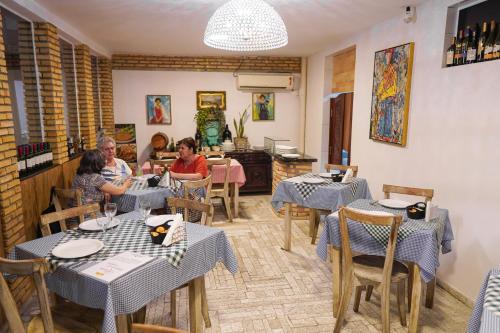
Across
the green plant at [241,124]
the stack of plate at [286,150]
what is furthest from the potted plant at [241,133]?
the stack of plate at [286,150]

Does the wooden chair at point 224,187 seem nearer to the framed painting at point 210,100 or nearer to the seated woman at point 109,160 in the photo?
the seated woman at point 109,160

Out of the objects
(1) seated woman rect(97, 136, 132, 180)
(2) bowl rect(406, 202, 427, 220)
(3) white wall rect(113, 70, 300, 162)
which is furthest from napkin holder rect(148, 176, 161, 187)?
(3) white wall rect(113, 70, 300, 162)

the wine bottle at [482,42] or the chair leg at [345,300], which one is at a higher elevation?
the wine bottle at [482,42]

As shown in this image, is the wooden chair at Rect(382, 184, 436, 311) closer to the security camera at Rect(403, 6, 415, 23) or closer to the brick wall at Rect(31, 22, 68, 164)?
the security camera at Rect(403, 6, 415, 23)

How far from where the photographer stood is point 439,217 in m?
2.72

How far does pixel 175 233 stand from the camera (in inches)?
85.5

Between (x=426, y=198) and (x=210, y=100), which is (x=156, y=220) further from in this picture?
(x=210, y=100)

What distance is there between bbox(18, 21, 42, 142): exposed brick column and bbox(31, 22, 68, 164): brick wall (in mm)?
69

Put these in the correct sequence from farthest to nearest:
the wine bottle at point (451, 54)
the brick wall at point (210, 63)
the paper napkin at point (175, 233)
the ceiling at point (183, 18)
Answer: the brick wall at point (210, 63), the ceiling at point (183, 18), the wine bottle at point (451, 54), the paper napkin at point (175, 233)

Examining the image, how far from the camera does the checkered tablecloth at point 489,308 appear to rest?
144 cm

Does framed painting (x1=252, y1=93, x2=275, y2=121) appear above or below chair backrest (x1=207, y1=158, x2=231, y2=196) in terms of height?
above

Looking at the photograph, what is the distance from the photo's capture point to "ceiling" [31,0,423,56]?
3633 millimetres

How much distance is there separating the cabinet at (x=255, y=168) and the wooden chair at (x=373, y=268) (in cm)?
422

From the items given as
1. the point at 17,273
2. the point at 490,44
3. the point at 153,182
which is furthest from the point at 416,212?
the point at 153,182
